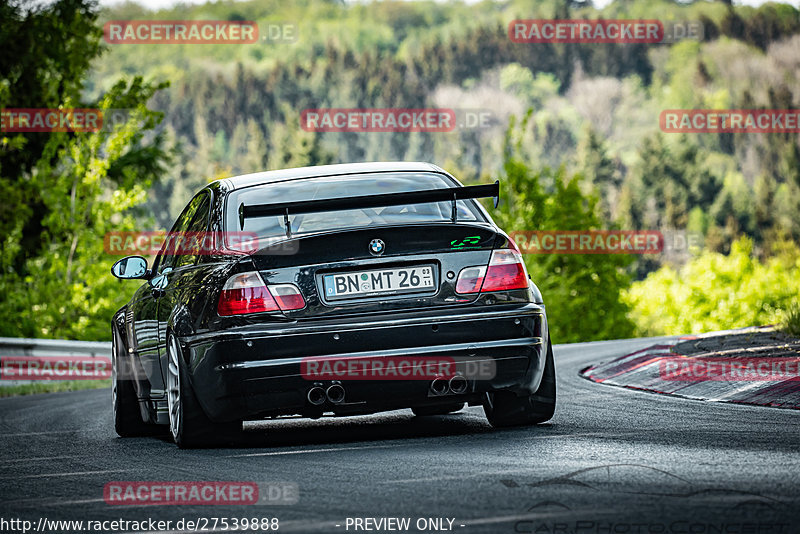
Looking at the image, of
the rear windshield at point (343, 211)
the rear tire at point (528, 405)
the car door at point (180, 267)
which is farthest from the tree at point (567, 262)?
the rear tire at point (528, 405)

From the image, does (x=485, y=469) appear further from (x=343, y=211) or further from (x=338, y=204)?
(x=343, y=211)

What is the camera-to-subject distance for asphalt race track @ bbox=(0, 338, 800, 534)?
14.6ft

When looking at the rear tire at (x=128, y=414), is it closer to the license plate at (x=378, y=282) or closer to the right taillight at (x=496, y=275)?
the license plate at (x=378, y=282)

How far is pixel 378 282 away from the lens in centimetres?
687

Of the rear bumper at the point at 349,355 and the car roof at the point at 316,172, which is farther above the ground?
the car roof at the point at 316,172

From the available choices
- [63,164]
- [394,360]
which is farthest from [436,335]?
[63,164]

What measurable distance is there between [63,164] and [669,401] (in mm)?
25650

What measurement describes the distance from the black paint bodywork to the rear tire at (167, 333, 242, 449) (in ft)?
0.42

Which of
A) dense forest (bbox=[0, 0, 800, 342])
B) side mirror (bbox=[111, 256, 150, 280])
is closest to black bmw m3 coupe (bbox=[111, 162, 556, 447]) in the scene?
side mirror (bbox=[111, 256, 150, 280])

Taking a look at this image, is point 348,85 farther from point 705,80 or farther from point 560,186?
point 560,186

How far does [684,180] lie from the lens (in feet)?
406

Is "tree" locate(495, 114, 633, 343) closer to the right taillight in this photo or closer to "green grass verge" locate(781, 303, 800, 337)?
"green grass verge" locate(781, 303, 800, 337)

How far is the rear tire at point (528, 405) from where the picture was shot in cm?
752

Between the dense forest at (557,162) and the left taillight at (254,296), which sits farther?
the dense forest at (557,162)
